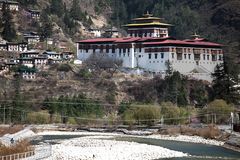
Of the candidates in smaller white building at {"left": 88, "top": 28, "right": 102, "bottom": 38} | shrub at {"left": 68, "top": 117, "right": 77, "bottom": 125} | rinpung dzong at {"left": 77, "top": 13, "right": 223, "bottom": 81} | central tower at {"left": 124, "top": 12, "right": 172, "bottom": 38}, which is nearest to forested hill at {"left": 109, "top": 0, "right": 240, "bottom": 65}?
smaller white building at {"left": 88, "top": 28, "right": 102, "bottom": 38}

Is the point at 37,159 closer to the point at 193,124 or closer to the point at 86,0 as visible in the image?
the point at 193,124

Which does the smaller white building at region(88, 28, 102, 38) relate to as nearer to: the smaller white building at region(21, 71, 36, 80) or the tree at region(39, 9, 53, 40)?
the tree at region(39, 9, 53, 40)

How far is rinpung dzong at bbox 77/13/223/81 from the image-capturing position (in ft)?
347

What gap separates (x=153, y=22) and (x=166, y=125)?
125ft

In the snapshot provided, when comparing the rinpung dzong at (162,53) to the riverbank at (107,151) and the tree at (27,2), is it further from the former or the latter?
the riverbank at (107,151)

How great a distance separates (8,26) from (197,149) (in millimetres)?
61990

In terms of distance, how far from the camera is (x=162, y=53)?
106 metres

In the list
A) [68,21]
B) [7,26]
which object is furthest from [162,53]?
[68,21]

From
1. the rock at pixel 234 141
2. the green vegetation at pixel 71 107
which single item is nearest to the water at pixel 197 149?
the rock at pixel 234 141

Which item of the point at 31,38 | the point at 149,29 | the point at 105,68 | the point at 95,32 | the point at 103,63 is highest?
the point at 95,32

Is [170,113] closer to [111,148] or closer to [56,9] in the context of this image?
[111,148]

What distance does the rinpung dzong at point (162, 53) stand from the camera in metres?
106

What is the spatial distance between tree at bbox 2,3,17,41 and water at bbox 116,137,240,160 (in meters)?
49.1

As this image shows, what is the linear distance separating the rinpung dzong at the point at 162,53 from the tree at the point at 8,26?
1244cm
